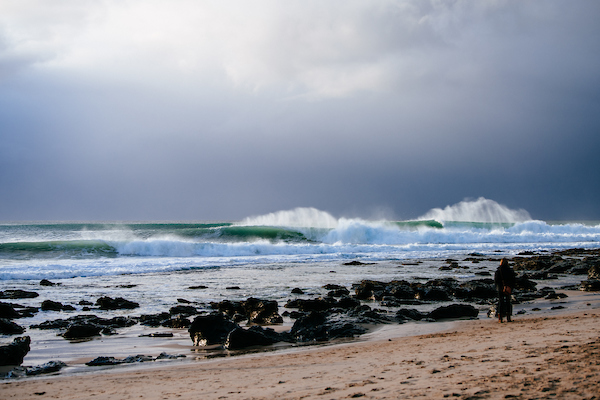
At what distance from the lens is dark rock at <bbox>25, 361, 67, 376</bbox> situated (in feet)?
19.5

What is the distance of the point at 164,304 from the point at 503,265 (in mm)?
8825

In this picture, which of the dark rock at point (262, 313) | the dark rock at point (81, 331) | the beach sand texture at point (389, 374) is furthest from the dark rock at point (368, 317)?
the dark rock at point (81, 331)

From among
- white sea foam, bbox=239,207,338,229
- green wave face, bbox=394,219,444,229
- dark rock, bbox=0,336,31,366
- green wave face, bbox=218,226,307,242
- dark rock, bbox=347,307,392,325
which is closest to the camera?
dark rock, bbox=0,336,31,366

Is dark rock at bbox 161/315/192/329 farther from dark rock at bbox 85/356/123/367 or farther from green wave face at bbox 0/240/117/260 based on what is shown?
green wave face at bbox 0/240/117/260

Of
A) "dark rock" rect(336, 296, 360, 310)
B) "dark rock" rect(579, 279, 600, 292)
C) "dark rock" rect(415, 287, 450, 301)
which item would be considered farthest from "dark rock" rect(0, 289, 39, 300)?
"dark rock" rect(579, 279, 600, 292)

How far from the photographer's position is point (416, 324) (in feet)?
29.9

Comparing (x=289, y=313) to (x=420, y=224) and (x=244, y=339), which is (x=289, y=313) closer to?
(x=244, y=339)

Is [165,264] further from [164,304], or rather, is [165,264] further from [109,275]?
[164,304]

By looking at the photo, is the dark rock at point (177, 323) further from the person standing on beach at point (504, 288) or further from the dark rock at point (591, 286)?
the dark rock at point (591, 286)

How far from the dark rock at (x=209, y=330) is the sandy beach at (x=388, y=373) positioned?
112cm

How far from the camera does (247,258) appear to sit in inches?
1143

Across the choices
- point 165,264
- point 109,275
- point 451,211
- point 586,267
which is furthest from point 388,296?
point 451,211

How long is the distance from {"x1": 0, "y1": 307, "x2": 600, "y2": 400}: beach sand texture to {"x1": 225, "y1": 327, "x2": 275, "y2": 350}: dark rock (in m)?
→ 0.88

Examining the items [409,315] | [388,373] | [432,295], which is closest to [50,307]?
[409,315]
